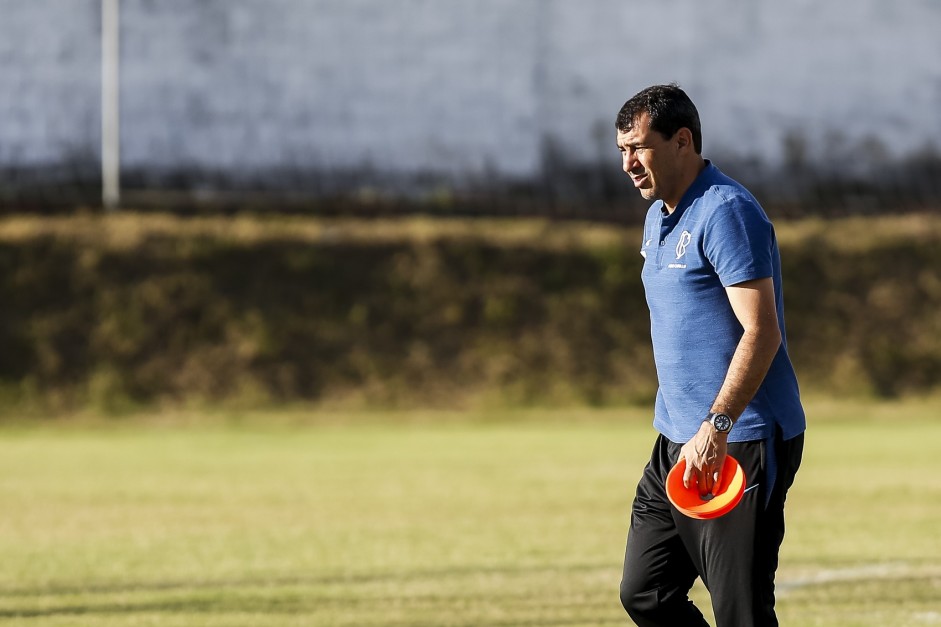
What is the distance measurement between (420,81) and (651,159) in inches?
1168

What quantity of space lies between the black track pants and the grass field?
2.20m

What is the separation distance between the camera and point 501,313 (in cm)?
2938

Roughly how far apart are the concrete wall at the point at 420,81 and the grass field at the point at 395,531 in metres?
13.3

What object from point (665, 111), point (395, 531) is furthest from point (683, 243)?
point (395, 531)

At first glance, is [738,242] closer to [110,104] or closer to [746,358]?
[746,358]

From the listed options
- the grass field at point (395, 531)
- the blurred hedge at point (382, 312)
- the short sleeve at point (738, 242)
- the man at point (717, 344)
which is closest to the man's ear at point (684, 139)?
the man at point (717, 344)

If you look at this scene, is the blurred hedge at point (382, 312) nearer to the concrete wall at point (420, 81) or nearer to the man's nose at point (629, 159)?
the concrete wall at point (420, 81)

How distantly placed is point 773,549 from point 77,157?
30251 mm

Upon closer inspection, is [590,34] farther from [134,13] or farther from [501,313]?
[134,13]

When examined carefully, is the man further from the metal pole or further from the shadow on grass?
the metal pole

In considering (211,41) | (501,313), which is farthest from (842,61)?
(211,41)

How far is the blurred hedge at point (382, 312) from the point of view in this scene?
2733 cm

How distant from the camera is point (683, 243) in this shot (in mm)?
4281

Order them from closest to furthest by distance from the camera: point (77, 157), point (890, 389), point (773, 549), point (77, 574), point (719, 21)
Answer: point (773, 549)
point (77, 574)
point (890, 389)
point (77, 157)
point (719, 21)
